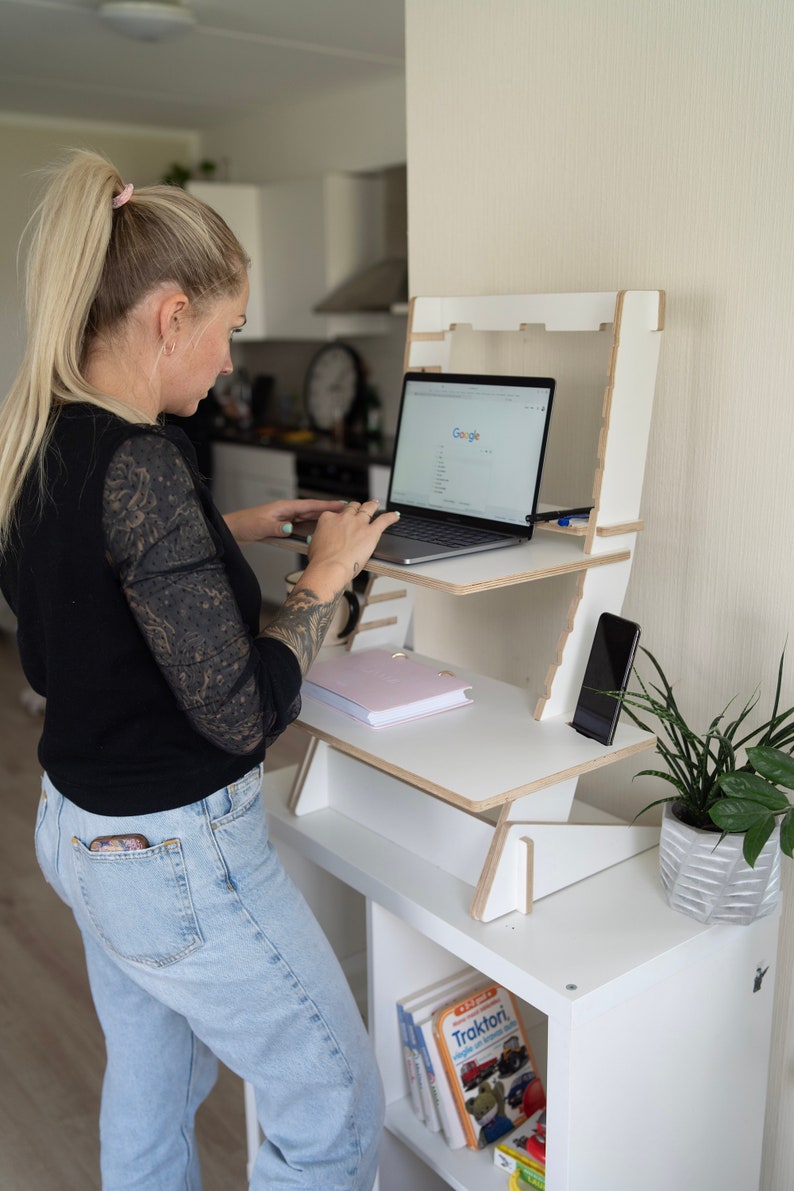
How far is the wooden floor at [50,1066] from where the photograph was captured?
6.35 ft

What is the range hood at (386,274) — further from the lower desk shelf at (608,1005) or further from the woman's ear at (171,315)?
the woman's ear at (171,315)

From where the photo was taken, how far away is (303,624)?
1.18 metres

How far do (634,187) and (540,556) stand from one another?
56 cm

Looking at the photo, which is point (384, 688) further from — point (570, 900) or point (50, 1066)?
point (50, 1066)

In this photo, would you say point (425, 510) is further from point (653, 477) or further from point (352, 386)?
point (352, 386)

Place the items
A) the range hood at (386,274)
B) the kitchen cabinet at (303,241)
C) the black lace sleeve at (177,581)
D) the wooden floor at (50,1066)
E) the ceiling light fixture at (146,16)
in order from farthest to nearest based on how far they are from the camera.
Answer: the kitchen cabinet at (303,241) < the range hood at (386,274) < the ceiling light fixture at (146,16) < the wooden floor at (50,1066) < the black lace sleeve at (177,581)

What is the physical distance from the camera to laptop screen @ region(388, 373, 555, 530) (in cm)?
146

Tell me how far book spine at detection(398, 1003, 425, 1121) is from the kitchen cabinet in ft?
12.5

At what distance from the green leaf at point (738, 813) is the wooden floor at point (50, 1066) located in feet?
4.09

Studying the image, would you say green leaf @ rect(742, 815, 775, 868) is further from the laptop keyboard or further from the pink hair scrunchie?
the pink hair scrunchie

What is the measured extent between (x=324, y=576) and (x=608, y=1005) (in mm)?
609

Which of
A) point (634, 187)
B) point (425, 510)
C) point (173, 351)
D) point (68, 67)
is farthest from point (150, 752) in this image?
point (68, 67)

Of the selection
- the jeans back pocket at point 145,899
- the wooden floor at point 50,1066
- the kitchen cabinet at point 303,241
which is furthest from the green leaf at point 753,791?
the kitchen cabinet at point 303,241

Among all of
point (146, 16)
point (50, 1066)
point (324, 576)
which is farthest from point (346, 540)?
point (146, 16)
